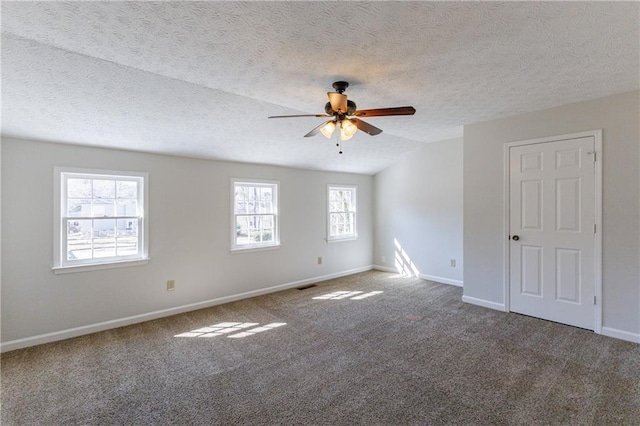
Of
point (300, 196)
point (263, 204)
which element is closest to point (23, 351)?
point (263, 204)

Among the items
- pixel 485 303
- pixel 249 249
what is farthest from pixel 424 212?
pixel 249 249

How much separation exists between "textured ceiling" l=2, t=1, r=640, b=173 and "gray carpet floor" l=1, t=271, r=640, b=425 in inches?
91.8

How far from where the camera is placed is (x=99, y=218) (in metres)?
3.55

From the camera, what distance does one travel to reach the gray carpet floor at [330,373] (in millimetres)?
2021

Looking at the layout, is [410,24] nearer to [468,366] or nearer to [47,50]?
[47,50]

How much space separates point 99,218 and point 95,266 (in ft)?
1.85

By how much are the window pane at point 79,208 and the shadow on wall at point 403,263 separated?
16.7 feet

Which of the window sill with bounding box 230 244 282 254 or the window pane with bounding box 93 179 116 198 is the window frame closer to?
the window sill with bounding box 230 244 282 254

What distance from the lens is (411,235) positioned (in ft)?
19.1

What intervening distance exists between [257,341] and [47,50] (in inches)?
118

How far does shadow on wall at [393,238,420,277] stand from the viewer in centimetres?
581

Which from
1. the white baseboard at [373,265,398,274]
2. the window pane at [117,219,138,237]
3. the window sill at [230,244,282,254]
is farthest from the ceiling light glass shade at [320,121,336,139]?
the white baseboard at [373,265,398,274]

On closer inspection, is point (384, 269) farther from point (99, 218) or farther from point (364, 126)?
point (99, 218)

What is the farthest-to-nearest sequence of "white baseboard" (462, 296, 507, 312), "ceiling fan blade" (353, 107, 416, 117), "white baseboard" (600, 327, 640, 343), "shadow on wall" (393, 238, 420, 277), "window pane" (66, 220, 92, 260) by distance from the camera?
"shadow on wall" (393, 238, 420, 277) < "white baseboard" (462, 296, 507, 312) < "window pane" (66, 220, 92, 260) < "white baseboard" (600, 327, 640, 343) < "ceiling fan blade" (353, 107, 416, 117)
